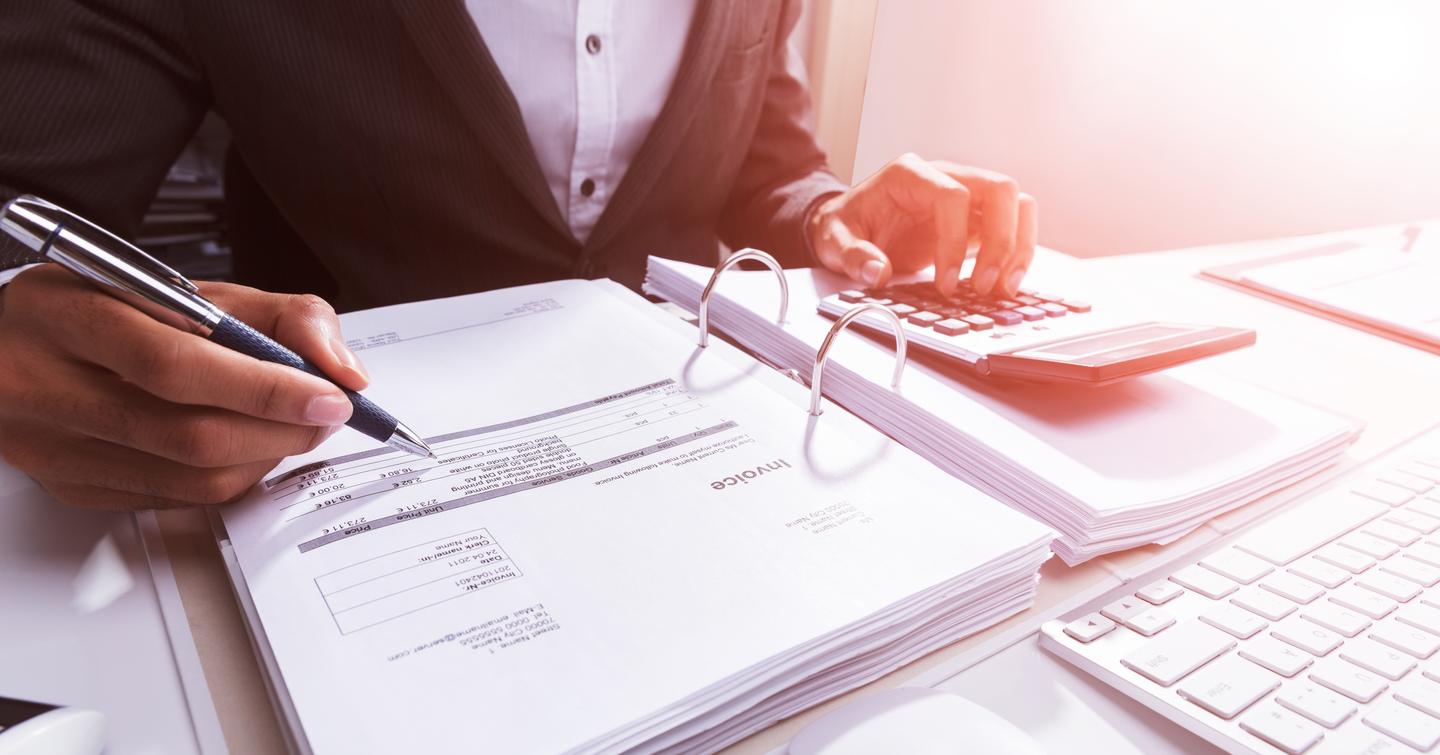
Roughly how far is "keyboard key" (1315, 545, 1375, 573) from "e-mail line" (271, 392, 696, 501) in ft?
1.04

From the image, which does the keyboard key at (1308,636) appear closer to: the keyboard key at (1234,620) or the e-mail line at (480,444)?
the keyboard key at (1234,620)

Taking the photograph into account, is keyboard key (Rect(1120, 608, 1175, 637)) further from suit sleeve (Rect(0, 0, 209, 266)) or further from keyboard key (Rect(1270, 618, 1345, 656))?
suit sleeve (Rect(0, 0, 209, 266))

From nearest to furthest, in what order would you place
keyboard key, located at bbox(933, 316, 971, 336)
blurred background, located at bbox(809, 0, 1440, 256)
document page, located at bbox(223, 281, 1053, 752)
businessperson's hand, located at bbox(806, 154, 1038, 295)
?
document page, located at bbox(223, 281, 1053, 752) → keyboard key, located at bbox(933, 316, 971, 336) → businessperson's hand, located at bbox(806, 154, 1038, 295) → blurred background, located at bbox(809, 0, 1440, 256)

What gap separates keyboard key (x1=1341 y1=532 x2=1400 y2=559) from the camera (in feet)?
1.20

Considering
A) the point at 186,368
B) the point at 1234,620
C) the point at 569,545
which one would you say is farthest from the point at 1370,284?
the point at 186,368

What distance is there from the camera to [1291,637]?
31 cm

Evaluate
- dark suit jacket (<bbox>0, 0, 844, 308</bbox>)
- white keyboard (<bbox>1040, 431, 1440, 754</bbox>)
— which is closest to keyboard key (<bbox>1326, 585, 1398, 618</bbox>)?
white keyboard (<bbox>1040, 431, 1440, 754</bbox>)

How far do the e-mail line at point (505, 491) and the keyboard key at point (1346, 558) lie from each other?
0.95 feet

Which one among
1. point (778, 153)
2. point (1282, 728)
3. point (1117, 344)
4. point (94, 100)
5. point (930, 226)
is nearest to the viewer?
point (1282, 728)

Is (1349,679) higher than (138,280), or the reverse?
(138,280)

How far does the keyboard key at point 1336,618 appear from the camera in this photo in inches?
12.4

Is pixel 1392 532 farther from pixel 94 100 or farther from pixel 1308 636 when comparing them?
pixel 94 100

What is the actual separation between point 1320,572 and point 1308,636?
58mm

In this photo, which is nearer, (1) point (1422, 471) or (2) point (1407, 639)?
(2) point (1407, 639)
